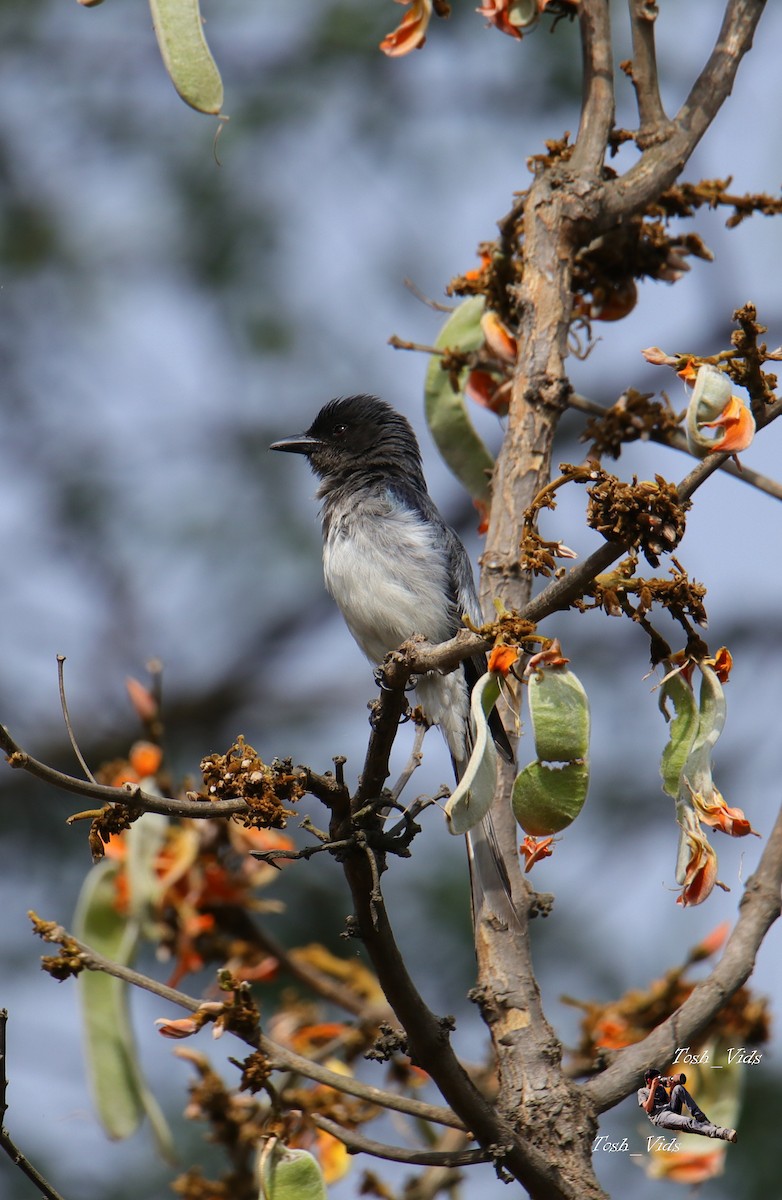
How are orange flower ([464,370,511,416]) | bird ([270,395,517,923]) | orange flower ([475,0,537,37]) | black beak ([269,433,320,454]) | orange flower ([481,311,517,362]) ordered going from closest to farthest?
orange flower ([475,0,537,37]), orange flower ([481,311,517,362]), orange flower ([464,370,511,416]), bird ([270,395,517,923]), black beak ([269,433,320,454])

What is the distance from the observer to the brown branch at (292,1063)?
7.48 feet

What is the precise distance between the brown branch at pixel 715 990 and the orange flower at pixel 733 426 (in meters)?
1.02

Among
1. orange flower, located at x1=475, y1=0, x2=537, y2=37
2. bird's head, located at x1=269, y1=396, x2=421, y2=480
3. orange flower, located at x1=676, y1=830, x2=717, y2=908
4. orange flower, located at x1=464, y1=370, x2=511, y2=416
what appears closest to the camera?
orange flower, located at x1=676, y1=830, x2=717, y2=908

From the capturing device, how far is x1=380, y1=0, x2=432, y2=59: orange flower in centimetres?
319

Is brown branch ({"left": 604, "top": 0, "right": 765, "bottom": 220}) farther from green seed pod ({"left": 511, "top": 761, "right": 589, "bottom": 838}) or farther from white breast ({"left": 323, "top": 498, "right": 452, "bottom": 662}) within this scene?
green seed pod ({"left": 511, "top": 761, "right": 589, "bottom": 838})

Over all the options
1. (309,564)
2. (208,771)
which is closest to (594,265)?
(208,771)

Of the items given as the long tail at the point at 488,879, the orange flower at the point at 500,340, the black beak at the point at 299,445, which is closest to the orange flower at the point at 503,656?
the long tail at the point at 488,879

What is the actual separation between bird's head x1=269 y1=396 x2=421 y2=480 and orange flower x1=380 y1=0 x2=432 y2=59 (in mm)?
1591

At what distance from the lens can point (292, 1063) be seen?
2326 millimetres

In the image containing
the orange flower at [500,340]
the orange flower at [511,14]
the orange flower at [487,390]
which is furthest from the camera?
the orange flower at [487,390]

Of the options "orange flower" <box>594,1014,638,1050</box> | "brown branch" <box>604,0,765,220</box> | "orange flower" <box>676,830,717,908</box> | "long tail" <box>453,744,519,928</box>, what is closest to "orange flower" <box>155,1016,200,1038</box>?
"long tail" <box>453,744,519,928</box>

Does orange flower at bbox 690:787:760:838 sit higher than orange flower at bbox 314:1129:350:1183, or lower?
higher

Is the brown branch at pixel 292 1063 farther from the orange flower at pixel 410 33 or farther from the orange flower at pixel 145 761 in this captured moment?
the orange flower at pixel 410 33

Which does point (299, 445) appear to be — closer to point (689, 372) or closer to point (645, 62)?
point (645, 62)
